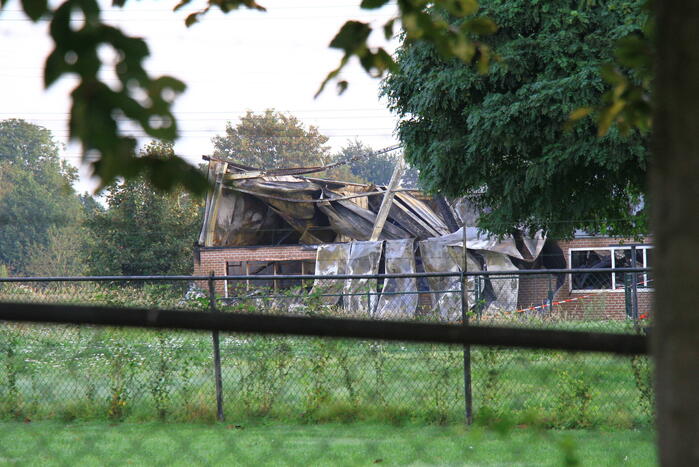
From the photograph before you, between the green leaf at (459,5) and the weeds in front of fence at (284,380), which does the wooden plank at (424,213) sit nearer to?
the weeds in front of fence at (284,380)

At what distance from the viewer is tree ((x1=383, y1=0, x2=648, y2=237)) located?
387 inches

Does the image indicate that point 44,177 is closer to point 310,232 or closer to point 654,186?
point 310,232

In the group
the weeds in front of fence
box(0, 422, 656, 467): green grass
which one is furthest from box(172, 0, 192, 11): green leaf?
the weeds in front of fence

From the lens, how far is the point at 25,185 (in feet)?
96.8

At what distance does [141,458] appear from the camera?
16.4 ft

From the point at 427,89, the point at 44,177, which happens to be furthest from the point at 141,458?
the point at 44,177

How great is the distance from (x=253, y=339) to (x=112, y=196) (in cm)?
1746

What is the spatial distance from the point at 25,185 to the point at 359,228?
16760mm

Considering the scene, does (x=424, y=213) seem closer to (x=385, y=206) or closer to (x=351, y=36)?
(x=385, y=206)

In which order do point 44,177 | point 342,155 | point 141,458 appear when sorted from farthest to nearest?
point 342,155, point 44,177, point 141,458

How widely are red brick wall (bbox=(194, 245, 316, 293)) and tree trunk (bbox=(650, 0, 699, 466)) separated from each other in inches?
785

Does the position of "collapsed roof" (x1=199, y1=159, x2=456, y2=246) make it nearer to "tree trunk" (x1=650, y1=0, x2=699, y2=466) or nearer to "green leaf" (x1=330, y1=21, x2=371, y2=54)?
"green leaf" (x1=330, y1=21, x2=371, y2=54)

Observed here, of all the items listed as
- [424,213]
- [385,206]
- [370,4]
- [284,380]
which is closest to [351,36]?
[370,4]

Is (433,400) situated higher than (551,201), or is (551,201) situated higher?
(551,201)
